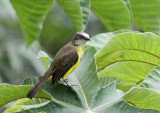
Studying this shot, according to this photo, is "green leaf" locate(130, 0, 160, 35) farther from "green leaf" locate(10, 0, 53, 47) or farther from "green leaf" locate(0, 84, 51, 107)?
"green leaf" locate(0, 84, 51, 107)

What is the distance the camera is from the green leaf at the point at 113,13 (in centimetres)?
322

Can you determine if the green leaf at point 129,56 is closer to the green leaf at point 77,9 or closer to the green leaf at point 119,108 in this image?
the green leaf at point 77,9

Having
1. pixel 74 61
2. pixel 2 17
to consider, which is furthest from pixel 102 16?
pixel 2 17

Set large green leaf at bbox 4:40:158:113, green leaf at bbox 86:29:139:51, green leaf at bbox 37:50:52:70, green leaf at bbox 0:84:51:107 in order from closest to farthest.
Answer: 1. green leaf at bbox 0:84:51:107
2. large green leaf at bbox 4:40:158:113
3. green leaf at bbox 37:50:52:70
4. green leaf at bbox 86:29:139:51

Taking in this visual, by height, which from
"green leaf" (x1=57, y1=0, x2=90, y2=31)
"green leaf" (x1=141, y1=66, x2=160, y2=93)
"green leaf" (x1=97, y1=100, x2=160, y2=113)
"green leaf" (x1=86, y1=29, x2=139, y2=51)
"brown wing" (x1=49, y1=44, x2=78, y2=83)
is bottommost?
"green leaf" (x1=97, y1=100, x2=160, y2=113)

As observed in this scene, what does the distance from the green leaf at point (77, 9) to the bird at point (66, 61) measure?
27cm

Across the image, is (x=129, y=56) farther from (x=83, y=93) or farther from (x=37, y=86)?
(x=37, y=86)

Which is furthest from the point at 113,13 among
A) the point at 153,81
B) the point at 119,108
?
the point at 119,108

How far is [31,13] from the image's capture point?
9.35ft

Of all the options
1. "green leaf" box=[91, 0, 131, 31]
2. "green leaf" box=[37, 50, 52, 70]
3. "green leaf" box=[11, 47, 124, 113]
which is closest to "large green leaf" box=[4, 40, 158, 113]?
"green leaf" box=[11, 47, 124, 113]

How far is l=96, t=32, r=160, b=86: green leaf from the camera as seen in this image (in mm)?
2926

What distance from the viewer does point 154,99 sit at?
2570 mm

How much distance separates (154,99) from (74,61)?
80 centimetres

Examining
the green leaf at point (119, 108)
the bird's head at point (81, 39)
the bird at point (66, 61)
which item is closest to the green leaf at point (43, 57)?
the bird at point (66, 61)
